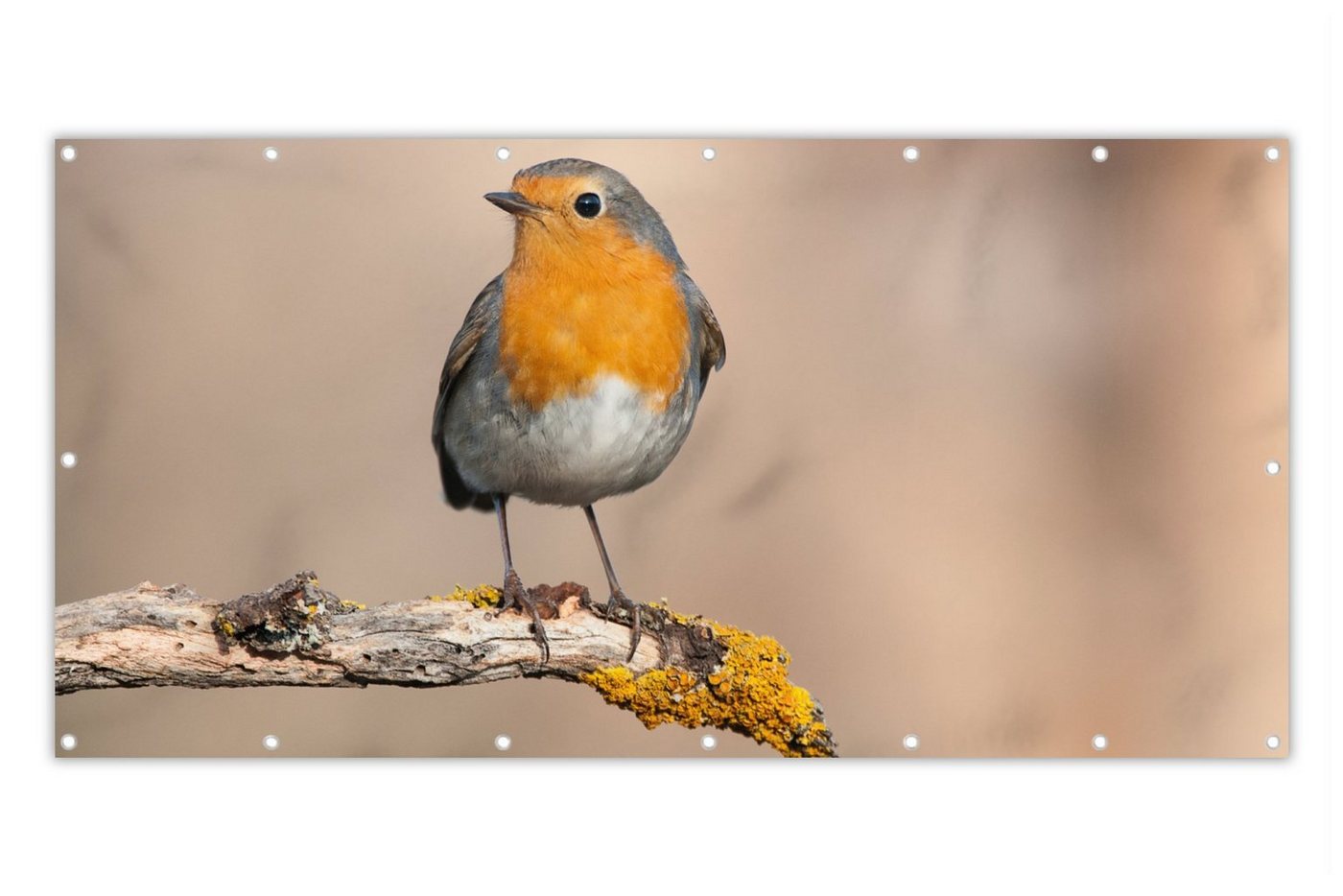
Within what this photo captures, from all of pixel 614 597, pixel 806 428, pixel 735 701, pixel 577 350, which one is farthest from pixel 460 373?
pixel 735 701

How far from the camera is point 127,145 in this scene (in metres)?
2.90

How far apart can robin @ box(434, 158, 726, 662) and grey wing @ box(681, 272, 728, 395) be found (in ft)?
0.06

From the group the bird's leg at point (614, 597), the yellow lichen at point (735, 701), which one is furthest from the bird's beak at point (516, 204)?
the yellow lichen at point (735, 701)

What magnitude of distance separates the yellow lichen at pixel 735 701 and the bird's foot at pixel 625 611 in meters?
0.06

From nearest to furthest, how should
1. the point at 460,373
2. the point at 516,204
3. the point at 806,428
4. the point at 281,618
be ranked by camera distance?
the point at 281,618 → the point at 516,204 → the point at 460,373 → the point at 806,428

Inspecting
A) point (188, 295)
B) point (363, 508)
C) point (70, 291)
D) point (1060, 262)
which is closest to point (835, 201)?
point (1060, 262)

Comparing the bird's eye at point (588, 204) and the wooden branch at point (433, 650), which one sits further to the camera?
the bird's eye at point (588, 204)

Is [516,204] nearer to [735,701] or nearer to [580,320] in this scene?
[580,320]

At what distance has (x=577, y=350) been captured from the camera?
2.76 meters

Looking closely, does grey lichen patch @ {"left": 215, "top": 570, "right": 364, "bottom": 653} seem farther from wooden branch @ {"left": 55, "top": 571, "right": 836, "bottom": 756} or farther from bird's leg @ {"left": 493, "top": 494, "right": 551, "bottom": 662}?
bird's leg @ {"left": 493, "top": 494, "right": 551, "bottom": 662}

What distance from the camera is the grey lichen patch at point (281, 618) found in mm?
2607

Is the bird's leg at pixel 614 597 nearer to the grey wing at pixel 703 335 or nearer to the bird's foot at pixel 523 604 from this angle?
the bird's foot at pixel 523 604

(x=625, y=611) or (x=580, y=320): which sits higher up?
(x=580, y=320)

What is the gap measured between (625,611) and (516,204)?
87cm
